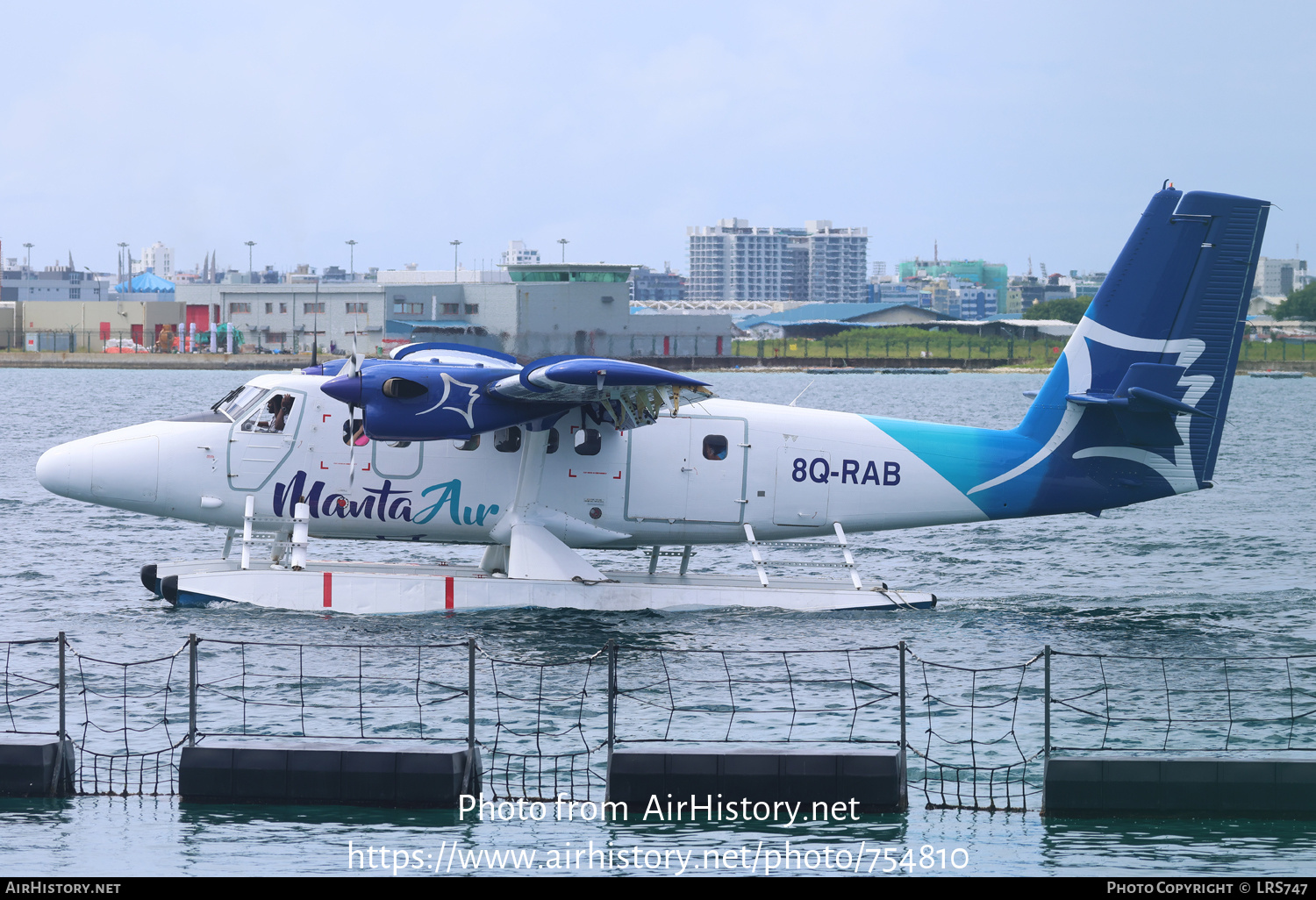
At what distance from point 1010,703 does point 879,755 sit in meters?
5.21

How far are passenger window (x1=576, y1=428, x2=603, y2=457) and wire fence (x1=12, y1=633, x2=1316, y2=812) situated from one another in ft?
9.73

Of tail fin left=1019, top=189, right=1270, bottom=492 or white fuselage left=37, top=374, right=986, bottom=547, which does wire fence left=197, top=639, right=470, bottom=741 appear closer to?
white fuselage left=37, top=374, right=986, bottom=547

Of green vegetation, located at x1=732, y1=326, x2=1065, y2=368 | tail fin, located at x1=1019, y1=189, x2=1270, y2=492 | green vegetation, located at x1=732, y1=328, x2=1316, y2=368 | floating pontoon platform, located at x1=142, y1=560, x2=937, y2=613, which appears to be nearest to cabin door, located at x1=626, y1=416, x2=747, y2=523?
floating pontoon platform, located at x1=142, y1=560, x2=937, y2=613

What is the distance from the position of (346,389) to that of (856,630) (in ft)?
26.2

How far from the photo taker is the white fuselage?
1983 cm

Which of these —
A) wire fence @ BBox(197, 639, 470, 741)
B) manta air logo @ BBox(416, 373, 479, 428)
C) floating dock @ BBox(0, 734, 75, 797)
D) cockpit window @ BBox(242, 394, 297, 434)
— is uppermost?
manta air logo @ BBox(416, 373, 479, 428)

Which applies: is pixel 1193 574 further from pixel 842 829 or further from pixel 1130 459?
pixel 842 829

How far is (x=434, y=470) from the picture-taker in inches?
782

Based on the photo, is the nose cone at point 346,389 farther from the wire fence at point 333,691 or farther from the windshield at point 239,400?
the wire fence at point 333,691

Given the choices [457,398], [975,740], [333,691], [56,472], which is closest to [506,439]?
[457,398]

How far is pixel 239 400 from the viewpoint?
20.2 meters

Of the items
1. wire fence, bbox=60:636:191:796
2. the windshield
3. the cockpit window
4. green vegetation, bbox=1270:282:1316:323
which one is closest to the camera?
wire fence, bbox=60:636:191:796

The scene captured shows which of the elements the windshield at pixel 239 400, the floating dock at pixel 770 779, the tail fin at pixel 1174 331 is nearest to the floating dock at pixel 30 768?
the floating dock at pixel 770 779

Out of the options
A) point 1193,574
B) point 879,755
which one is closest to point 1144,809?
point 879,755
